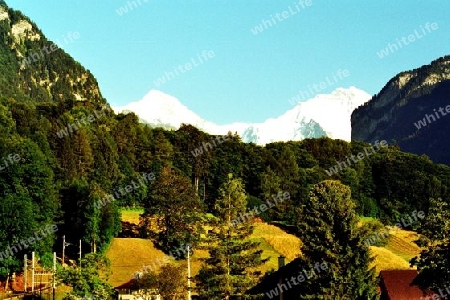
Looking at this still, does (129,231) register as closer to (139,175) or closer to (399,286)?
(139,175)

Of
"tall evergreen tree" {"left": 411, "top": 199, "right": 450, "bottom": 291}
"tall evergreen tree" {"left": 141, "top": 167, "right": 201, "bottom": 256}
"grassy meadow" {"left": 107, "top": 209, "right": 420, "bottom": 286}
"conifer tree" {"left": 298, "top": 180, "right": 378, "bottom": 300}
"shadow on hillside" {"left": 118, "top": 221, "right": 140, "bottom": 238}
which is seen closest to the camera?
"tall evergreen tree" {"left": 411, "top": 199, "right": 450, "bottom": 291}

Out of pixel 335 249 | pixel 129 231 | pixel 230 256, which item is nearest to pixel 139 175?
pixel 129 231

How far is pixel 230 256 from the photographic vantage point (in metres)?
52.5

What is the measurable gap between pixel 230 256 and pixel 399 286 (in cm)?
1453

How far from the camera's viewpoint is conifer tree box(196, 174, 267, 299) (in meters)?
51.1

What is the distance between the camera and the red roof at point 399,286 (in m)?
50.6

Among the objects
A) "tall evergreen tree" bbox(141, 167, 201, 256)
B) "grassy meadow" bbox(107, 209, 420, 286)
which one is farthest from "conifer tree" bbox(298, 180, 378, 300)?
"tall evergreen tree" bbox(141, 167, 201, 256)

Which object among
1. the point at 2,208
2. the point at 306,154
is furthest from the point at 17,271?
the point at 306,154

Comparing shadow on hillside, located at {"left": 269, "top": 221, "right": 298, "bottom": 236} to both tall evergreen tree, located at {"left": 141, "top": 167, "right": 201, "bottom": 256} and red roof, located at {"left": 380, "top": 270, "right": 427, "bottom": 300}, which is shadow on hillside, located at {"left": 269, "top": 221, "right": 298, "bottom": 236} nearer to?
tall evergreen tree, located at {"left": 141, "top": 167, "right": 201, "bottom": 256}

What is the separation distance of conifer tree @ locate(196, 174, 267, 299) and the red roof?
10704 mm

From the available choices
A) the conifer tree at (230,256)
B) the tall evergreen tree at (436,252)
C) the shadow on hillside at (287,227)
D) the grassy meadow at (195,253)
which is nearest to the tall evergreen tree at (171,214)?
the grassy meadow at (195,253)

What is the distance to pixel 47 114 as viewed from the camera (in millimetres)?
151500

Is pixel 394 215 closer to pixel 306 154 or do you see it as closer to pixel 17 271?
pixel 306 154

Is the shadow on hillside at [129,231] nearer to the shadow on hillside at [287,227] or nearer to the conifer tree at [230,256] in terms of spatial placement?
the shadow on hillside at [287,227]
